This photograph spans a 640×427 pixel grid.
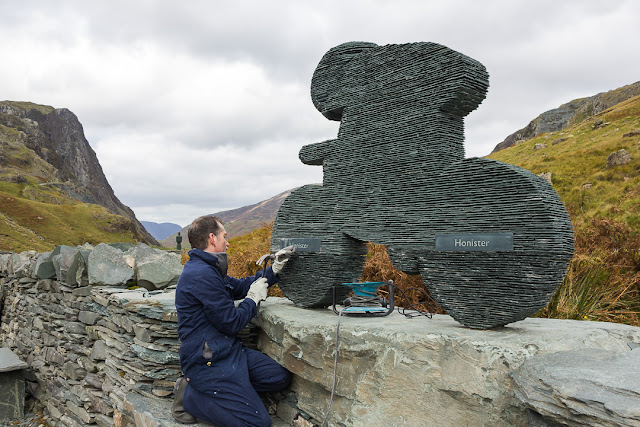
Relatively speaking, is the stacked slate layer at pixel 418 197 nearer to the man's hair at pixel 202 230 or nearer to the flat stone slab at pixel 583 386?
the flat stone slab at pixel 583 386

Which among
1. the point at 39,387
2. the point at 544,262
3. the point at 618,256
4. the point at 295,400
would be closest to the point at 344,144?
the point at 544,262

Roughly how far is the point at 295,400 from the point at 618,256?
4891mm

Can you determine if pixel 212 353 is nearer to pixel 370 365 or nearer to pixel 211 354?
pixel 211 354

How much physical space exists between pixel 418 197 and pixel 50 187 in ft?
248

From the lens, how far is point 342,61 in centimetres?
473

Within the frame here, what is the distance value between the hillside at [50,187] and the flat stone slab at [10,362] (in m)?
15.1

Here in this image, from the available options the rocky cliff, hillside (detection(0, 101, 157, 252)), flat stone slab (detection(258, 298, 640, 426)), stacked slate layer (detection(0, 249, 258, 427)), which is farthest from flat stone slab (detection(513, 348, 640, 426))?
the rocky cliff

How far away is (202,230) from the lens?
13.6 ft

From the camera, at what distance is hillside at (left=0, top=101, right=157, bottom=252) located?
36.2 metres

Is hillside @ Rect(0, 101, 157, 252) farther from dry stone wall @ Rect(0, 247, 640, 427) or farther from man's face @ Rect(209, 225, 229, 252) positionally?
man's face @ Rect(209, 225, 229, 252)

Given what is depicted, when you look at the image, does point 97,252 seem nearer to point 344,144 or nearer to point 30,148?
point 344,144

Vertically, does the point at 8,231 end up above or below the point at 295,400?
above

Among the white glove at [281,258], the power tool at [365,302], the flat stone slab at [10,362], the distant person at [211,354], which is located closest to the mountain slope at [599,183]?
the power tool at [365,302]

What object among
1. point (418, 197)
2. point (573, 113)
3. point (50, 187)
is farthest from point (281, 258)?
point (573, 113)
